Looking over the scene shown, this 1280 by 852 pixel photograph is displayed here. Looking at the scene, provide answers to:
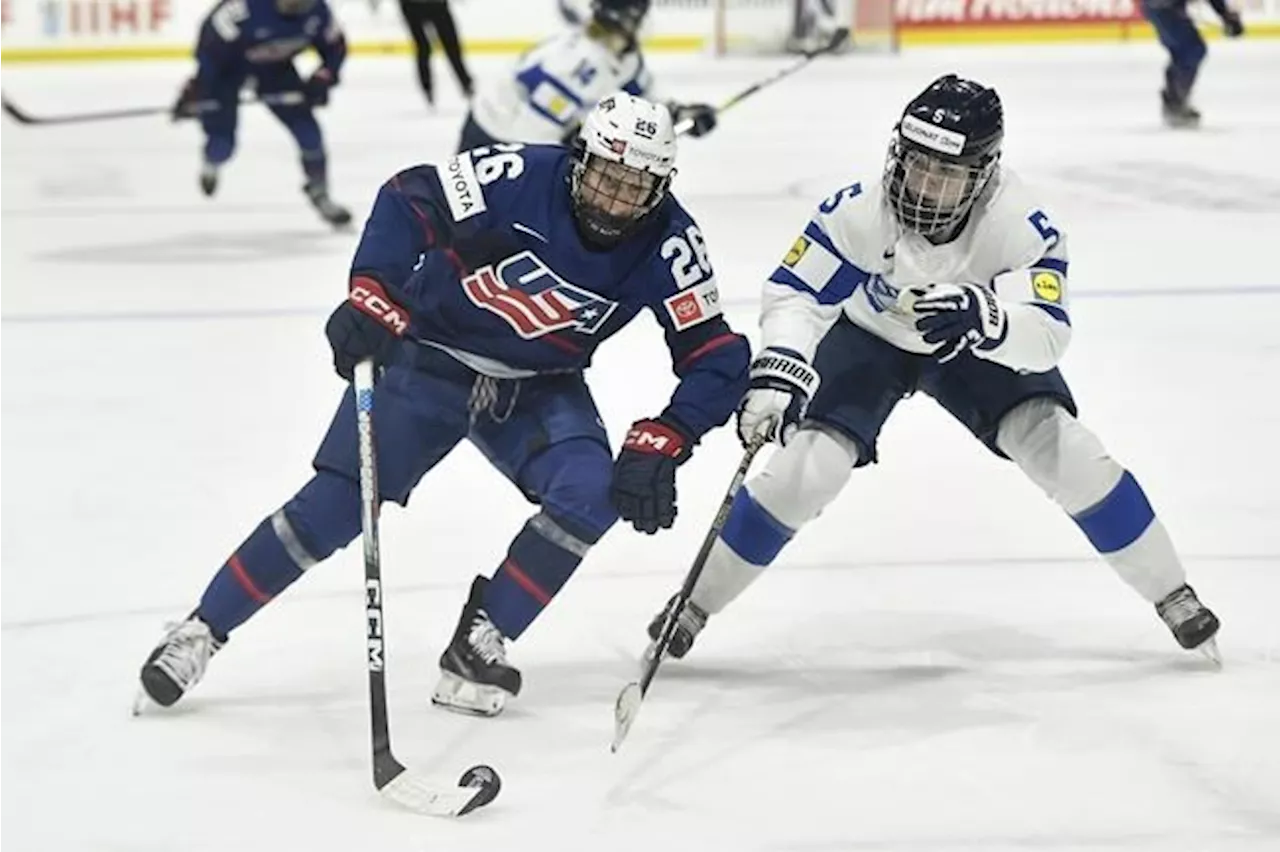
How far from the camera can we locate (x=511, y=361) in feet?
10.5

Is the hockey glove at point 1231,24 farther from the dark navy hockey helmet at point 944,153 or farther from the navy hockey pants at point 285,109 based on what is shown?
the dark navy hockey helmet at point 944,153

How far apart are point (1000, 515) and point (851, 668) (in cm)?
94

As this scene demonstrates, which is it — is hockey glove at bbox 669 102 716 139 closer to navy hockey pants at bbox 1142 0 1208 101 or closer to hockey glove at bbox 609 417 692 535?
hockey glove at bbox 609 417 692 535

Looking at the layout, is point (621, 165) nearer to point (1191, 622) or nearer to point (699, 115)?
point (1191, 622)

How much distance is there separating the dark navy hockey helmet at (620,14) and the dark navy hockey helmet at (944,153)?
11.3ft

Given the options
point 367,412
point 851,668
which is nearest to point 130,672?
point 367,412

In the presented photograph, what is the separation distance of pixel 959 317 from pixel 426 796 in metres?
0.96

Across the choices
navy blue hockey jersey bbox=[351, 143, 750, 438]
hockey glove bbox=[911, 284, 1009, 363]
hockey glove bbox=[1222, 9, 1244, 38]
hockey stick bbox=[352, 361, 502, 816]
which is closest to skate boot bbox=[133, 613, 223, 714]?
hockey stick bbox=[352, 361, 502, 816]

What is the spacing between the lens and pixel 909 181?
127 inches

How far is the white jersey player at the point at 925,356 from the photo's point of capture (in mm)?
3205

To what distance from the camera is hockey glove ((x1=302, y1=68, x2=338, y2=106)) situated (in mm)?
8031

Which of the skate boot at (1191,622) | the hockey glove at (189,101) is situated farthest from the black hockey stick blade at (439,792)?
the hockey glove at (189,101)

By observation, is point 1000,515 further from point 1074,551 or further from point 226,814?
point 226,814

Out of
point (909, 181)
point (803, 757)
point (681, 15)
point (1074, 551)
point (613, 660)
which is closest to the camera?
point (803, 757)
